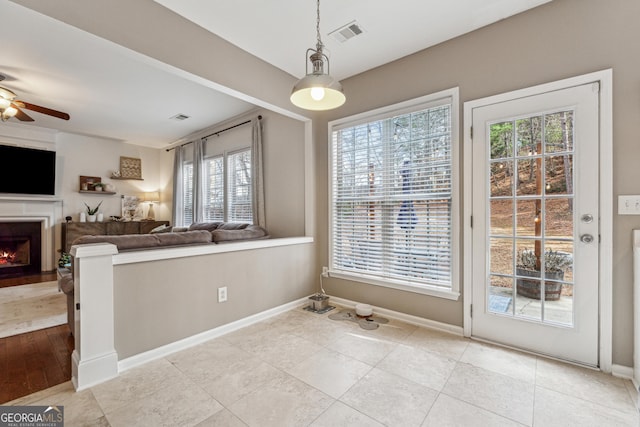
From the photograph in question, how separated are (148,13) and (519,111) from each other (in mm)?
2921

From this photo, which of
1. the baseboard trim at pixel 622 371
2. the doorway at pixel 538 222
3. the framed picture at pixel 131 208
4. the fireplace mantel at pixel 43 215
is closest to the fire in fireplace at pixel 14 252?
the fireplace mantel at pixel 43 215

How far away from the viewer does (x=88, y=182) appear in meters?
5.87

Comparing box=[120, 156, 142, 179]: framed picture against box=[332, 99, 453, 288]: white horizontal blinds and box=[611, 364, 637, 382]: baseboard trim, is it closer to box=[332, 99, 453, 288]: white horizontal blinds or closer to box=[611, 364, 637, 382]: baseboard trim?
box=[332, 99, 453, 288]: white horizontal blinds

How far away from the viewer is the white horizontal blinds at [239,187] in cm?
464

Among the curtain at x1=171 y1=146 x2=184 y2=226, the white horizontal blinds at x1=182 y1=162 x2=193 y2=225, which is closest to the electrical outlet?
the white horizontal blinds at x1=182 y1=162 x2=193 y2=225

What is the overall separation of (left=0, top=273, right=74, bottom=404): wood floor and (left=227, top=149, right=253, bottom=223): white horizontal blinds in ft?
8.37

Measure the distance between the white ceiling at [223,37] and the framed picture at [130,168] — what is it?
7.16 ft

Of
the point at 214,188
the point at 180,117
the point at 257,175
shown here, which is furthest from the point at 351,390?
the point at 180,117

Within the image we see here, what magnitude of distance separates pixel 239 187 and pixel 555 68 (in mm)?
4200

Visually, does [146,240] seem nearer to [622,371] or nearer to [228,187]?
[228,187]

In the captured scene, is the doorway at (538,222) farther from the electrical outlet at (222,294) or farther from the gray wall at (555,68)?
the electrical outlet at (222,294)

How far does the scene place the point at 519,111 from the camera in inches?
87.8

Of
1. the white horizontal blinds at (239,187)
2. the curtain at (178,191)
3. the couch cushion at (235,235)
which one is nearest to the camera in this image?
the couch cushion at (235,235)

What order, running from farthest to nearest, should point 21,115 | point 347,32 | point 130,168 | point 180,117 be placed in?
point 130,168 < point 180,117 < point 21,115 < point 347,32
